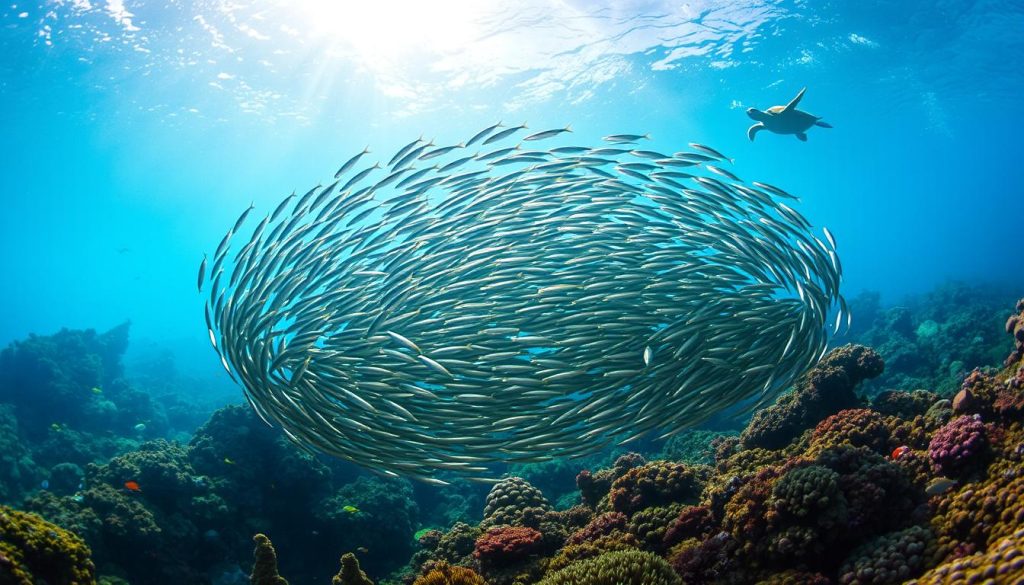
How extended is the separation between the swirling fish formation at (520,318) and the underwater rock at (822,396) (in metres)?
1.98

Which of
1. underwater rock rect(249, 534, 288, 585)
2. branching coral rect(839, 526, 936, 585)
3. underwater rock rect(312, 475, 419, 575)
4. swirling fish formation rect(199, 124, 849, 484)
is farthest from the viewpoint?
underwater rock rect(312, 475, 419, 575)

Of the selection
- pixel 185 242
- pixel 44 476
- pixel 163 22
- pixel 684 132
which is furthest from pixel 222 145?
pixel 185 242

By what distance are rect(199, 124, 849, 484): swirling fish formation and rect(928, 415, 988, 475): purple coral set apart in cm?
110

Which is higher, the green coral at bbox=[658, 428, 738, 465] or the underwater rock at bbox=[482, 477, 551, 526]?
the green coral at bbox=[658, 428, 738, 465]

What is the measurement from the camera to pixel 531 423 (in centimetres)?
436

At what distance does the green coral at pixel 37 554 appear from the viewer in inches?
152

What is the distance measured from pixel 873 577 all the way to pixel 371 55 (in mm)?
30564

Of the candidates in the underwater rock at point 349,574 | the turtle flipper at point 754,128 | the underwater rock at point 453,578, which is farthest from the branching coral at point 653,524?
the turtle flipper at point 754,128

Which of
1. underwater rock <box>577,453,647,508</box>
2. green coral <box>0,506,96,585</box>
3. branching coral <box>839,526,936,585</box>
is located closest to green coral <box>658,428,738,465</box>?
underwater rock <box>577,453,647,508</box>

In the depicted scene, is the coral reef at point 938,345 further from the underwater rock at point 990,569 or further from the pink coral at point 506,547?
the underwater rock at point 990,569

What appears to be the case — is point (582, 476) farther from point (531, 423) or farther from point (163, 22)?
point (163, 22)

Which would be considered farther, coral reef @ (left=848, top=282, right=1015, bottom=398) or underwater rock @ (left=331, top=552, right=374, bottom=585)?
coral reef @ (left=848, top=282, right=1015, bottom=398)

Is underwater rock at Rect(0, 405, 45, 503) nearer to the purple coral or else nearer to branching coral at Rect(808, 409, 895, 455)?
branching coral at Rect(808, 409, 895, 455)

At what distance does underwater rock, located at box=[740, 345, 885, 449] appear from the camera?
6.64m
